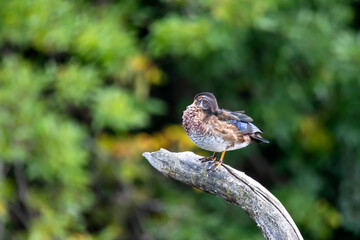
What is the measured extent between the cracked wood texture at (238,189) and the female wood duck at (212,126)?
0.30 feet

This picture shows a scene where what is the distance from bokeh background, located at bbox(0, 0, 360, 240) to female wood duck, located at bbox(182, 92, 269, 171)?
3615mm

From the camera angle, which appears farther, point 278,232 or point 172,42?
point 172,42

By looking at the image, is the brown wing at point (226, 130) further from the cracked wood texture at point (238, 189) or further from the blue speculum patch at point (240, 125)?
the cracked wood texture at point (238, 189)

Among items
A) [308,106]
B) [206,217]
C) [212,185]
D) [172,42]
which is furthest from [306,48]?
[212,185]

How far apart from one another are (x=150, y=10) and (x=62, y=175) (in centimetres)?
289

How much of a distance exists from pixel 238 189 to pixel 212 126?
452 mm

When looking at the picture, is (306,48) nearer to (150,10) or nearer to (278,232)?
(150,10)

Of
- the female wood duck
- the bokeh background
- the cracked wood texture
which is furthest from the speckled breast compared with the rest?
the bokeh background

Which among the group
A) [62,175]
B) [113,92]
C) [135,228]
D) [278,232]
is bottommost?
[135,228]

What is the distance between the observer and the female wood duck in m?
4.25

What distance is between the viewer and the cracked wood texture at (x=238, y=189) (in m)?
4.17

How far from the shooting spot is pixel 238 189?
4.18m

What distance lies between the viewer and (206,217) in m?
8.98

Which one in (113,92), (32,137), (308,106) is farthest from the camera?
(308,106)
